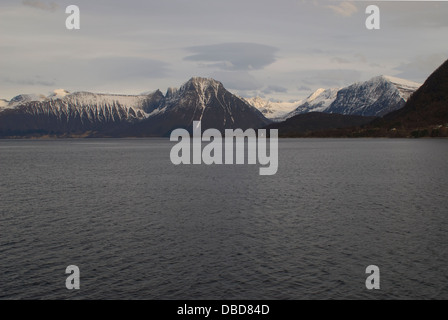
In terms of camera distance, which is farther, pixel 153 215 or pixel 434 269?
pixel 153 215

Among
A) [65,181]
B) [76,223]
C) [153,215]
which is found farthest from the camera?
[65,181]

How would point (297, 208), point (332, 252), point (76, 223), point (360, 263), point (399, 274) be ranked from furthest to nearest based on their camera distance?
point (297, 208) → point (76, 223) → point (332, 252) → point (360, 263) → point (399, 274)

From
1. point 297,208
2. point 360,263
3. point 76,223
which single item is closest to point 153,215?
point 76,223

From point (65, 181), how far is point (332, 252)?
77.3 metres

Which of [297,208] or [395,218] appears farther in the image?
[297,208]

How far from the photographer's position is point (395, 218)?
56156 mm

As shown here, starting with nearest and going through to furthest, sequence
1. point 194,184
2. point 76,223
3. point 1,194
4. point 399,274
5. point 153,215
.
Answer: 1. point 399,274
2. point 76,223
3. point 153,215
4. point 1,194
5. point 194,184

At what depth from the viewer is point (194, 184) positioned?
3802 inches

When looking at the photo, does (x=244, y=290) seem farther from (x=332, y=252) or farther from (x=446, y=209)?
(x=446, y=209)

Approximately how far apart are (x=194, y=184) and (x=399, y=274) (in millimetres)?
64391

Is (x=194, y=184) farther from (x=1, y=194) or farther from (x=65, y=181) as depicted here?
(x=1, y=194)

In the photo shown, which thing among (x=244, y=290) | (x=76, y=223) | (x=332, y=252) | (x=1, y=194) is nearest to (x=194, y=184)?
(x=1, y=194)
